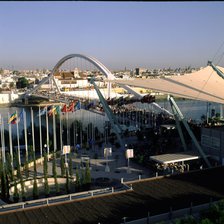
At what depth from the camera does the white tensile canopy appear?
78.4 ft

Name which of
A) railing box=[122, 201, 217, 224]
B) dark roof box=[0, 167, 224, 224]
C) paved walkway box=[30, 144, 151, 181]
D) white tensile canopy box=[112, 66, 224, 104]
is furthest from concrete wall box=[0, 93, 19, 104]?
railing box=[122, 201, 217, 224]

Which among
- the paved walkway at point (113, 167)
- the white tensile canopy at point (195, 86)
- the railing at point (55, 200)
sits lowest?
the paved walkway at point (113, 167)

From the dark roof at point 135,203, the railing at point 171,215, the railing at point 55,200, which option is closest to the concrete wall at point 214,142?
the dark roof at point 135,203

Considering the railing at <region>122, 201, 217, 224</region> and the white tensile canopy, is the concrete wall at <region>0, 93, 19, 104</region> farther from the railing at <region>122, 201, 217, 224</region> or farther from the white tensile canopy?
the railing at <region>122, 201, 217, 224</region>

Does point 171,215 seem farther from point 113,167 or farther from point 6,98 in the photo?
point 6,98

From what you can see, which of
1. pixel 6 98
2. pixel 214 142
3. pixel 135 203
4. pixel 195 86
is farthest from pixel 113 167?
pixel 6 98

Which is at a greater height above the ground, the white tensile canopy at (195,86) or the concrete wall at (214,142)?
the white tensile canopy at (195,86)

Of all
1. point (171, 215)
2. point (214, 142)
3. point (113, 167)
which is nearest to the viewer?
point (171, 215)

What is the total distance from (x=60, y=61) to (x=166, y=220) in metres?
61.0

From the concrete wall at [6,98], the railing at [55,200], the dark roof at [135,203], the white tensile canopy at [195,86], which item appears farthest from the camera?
the concrete wall at [6,98]

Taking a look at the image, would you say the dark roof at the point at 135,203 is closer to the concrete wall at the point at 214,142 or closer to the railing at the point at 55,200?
the railing at the point at 55,200

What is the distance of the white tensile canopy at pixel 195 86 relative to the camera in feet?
78.4

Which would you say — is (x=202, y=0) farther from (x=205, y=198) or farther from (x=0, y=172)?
(x=0, y=172)

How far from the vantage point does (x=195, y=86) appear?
1056 inches
